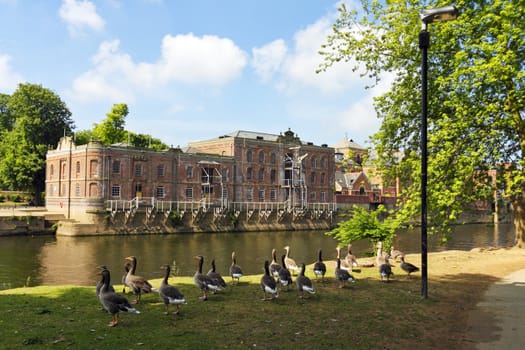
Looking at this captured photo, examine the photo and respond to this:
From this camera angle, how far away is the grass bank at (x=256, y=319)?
8.41 metres

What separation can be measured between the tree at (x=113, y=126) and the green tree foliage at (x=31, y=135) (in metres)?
4.90

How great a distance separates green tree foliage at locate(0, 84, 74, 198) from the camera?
68.2 meters

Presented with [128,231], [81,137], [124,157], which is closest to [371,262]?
[128,231]

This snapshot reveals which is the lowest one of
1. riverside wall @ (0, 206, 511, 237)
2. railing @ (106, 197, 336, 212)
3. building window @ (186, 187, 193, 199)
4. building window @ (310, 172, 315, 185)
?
riverside wall @ (0, 206, 511, 237)

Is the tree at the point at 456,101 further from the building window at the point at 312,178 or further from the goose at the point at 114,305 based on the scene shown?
the building window at the point at 312,178

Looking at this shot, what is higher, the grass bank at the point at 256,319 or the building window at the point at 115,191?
the building window at the point at 115,191

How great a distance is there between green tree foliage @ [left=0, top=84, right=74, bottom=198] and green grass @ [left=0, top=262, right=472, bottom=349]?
2435 inches

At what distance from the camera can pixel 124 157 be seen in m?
60.5

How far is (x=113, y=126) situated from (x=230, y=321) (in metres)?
69.9

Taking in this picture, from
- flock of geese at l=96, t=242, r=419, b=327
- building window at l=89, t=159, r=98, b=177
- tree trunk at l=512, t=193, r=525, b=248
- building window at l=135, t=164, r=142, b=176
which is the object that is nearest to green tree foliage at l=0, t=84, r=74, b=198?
building window at l=89, t=159, r=98, b=177

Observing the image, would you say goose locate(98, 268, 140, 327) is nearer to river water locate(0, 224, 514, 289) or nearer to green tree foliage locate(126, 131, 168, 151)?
river water locate(0, 224, 514, 289)

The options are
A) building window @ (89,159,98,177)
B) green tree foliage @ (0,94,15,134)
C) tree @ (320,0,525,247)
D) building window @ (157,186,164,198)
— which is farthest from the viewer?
green tree foliage @ (0,94,15,134)

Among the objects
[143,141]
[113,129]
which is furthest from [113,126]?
[143,141]

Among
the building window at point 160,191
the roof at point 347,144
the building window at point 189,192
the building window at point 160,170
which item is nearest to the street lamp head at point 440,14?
the building window at point 160,170
